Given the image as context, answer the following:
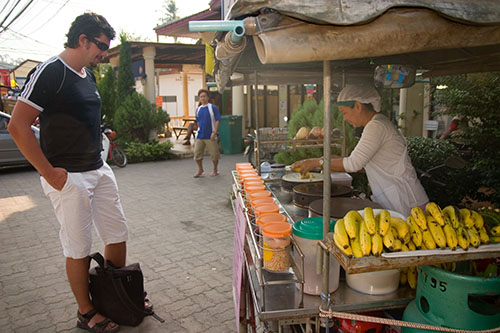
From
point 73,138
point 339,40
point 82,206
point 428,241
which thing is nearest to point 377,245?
point 428,241

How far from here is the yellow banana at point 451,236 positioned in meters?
1.73

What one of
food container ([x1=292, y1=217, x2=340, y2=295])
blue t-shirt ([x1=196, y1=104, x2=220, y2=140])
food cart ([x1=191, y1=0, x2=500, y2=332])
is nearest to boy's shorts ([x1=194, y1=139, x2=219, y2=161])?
blue t-shirt ([x1=196, y1=104, x2=220, y2=140])

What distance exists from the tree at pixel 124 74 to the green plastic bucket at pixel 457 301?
1362cm

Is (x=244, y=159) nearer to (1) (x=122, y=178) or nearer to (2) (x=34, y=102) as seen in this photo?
(1) (x=122, y=178)

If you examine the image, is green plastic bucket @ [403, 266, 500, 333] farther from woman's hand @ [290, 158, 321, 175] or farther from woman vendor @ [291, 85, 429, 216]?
woman's hand @ [290, 158, 321, 175]

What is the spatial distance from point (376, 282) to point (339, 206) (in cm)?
61

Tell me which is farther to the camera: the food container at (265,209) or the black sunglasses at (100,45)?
the black sunglasses at (100,45)

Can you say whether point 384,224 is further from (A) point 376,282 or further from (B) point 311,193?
(B) point 311,193

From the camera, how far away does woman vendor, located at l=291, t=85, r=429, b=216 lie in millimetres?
2602

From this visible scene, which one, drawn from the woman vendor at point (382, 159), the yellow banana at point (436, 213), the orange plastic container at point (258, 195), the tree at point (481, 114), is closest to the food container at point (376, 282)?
the yellow banana at point (436, 213)

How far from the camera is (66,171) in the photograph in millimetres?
2682

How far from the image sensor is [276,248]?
197 cm

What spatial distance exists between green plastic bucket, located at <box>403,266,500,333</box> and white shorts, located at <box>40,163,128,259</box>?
2342mm

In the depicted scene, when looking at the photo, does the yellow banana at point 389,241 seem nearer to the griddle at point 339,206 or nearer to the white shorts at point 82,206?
the griddle at point 339,206
